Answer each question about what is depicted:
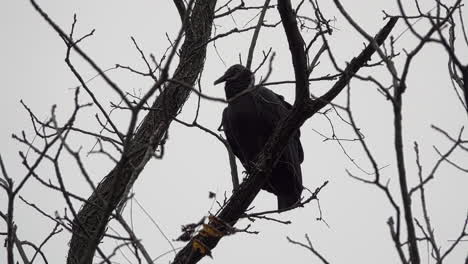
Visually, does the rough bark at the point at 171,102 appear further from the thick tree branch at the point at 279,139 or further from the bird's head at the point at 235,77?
the bird's head at the point at 235,77

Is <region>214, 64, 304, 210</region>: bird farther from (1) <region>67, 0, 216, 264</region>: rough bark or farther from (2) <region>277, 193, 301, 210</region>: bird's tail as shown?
(1) <region>67, 0, 216, 264</region>: rough bark

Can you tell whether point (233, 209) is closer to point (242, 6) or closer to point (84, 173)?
point (242, 6)

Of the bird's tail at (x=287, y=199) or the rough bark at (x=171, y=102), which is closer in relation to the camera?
the rough bark at (x=171, y=102)

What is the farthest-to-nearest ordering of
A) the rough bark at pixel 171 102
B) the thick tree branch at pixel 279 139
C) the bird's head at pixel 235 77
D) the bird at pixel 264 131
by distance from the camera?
the bird's head at pixel 235 77 < the bird at pixel 264 131 < the rough bark at pixel 171 102 < the thick tree branch at pixel 279 139

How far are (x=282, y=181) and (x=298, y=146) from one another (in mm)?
376

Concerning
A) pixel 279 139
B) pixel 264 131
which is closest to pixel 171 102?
pixel 279 139

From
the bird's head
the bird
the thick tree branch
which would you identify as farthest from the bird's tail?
the thick tree branch

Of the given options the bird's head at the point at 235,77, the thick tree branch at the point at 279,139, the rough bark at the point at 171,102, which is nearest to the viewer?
the thick tree branch at the point at 279,139

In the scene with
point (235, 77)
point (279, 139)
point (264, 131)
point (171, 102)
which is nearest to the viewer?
point (279, 139)

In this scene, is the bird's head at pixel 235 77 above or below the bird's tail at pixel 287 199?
above

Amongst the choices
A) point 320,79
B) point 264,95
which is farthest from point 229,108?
point 320,79

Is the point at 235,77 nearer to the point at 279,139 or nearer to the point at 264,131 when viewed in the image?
the point at 264,131

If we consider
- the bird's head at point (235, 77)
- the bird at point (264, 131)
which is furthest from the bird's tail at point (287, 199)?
the bird's head at point (235, 77)

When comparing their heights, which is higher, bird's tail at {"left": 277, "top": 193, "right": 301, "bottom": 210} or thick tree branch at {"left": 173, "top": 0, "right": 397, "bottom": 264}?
bird's tail at {"left": 277, "top": 193, "right": 301, "bottom": 210}
